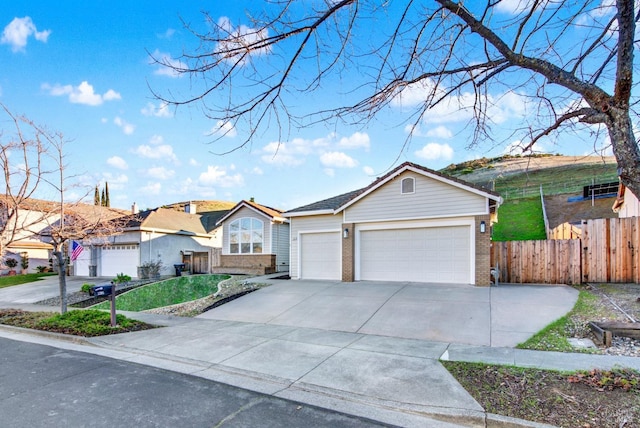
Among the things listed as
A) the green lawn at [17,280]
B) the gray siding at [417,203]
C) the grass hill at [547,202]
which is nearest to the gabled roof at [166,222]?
the green lawn at [17,280]

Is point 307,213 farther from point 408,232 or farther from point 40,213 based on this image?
point 40,213

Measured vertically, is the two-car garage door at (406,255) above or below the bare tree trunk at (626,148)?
below

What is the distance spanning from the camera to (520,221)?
28453 millimetres

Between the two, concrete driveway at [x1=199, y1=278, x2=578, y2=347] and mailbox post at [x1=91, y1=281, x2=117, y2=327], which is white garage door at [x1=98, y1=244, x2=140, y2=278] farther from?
mailbox post at [x1=91, y1=281, x2=117, y2=327]

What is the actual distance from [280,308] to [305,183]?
593 centimetres

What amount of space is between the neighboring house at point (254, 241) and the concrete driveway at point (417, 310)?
659 cm

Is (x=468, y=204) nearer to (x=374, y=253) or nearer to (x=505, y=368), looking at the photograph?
(x=374, y=253)

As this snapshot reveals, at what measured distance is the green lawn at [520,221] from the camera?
24219 mm

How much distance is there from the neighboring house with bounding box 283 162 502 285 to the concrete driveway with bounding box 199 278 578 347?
1048 mm

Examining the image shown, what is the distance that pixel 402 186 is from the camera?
14.7 m

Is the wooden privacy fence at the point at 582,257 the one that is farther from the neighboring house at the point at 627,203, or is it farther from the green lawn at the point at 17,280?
the green lawn at the point at 17,280

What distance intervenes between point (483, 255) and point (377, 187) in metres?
4.82

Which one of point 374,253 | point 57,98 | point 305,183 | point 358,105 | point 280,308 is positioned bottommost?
point 280,308

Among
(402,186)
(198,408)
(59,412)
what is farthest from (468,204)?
(59,412)
